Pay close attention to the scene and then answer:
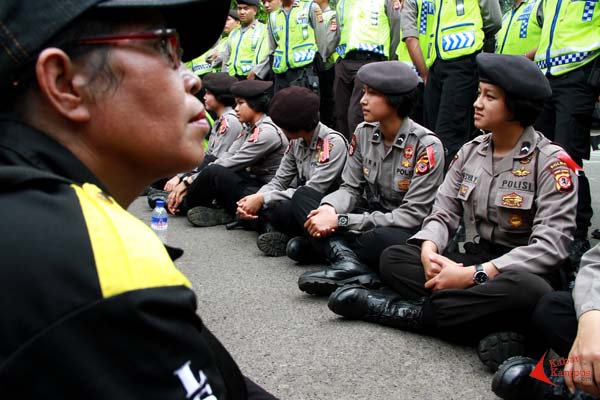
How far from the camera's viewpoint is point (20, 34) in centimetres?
85

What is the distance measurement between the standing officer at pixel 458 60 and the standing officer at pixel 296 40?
6.00ft

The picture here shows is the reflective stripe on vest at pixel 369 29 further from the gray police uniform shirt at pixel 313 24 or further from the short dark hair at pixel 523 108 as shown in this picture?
the short dark hair at pixel 523 108

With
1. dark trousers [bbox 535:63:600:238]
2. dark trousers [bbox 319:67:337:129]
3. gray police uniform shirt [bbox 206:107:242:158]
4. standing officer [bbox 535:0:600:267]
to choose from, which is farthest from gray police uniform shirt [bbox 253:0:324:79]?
dark trousers [bbox 535:63:600:238]

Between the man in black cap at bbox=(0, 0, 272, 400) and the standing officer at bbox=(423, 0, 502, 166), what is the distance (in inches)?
147

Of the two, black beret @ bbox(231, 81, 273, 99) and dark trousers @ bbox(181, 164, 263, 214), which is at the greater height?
black beret @ bbox(231, 81, 273, 99)

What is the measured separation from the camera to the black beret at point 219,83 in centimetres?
644

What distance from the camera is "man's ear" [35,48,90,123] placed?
890 millimetres

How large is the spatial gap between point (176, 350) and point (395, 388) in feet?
5.66

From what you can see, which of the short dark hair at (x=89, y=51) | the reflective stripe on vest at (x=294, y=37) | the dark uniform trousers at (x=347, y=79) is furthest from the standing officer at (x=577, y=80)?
the short dark hair at (x=89, y=51)

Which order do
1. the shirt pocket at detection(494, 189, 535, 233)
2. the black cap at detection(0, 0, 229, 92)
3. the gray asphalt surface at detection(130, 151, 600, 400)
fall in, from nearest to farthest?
the black cap at detection(0, 0, 229, 92), the gray asphalt surface at detection(130, 151, 600, 400), the shirt pocket at detection(494, 189, 535, 233)

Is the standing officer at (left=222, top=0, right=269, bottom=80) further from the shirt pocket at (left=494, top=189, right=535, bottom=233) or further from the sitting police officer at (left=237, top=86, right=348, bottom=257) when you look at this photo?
the shirt pocket at (left=494, top=189, right=535, bottom=233)

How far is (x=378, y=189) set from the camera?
3.85 m

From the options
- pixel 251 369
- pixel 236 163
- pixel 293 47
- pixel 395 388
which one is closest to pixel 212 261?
pixel 236 163

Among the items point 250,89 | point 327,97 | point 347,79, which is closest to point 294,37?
point 327,97
